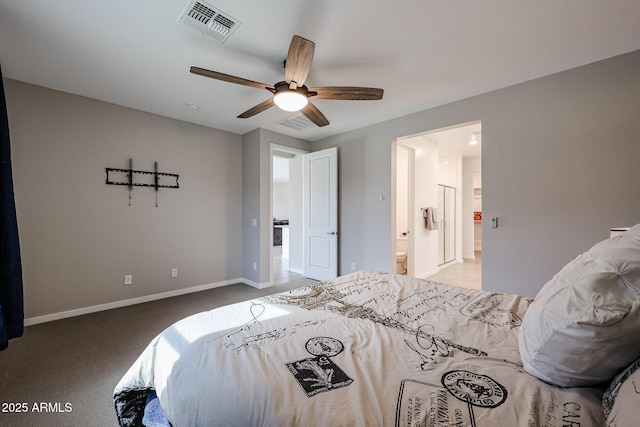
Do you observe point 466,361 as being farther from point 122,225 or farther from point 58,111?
point 58,111

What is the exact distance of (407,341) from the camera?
44.8 inches

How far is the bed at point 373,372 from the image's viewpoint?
0.72 metres

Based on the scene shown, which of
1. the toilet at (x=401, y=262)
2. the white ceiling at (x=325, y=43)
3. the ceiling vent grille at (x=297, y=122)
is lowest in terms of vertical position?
the toilet at (x=401, y=262)

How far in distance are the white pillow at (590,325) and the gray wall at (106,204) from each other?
13.8ft

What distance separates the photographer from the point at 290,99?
2.29 m

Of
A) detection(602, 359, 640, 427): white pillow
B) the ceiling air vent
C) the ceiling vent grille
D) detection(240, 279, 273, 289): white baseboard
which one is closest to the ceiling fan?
the ceiling air vent

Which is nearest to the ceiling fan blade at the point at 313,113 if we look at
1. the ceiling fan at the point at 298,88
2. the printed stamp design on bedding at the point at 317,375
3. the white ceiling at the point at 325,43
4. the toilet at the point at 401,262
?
the ceiling fan at the point at 298,88

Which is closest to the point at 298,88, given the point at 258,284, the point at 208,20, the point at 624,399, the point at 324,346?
the point at 208,20

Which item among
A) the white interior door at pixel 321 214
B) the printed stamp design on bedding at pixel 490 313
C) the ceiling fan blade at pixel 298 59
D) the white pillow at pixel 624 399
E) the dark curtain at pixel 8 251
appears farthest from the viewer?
the white interior door at pixel 321 214

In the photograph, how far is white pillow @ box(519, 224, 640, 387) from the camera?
0.71 meters

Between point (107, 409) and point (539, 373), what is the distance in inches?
91.1

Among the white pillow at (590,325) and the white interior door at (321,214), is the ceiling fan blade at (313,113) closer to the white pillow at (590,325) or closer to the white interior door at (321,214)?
the white interior door at (321,214)

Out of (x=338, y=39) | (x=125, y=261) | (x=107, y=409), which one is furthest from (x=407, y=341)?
(x=125, y=261)

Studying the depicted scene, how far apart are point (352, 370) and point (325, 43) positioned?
2314mm
